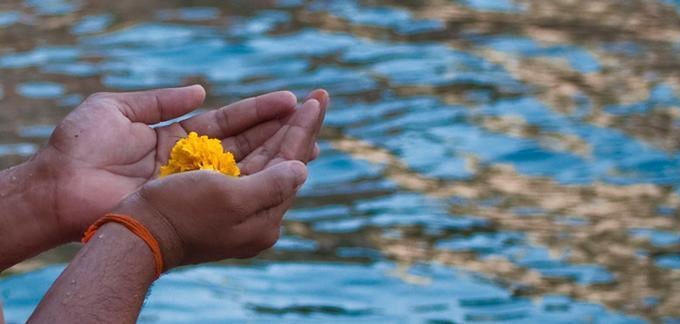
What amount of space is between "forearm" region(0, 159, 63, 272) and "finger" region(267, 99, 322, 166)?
523 millimetres

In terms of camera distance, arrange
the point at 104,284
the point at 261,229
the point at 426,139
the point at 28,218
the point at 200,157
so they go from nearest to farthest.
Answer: the point at 104,284
the point at 261,229
the point at 200,157
the point at 28,218
the point at 426,139

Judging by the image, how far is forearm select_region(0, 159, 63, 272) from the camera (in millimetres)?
2904

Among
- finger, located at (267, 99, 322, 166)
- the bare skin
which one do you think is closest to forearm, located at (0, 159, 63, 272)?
the bare skin

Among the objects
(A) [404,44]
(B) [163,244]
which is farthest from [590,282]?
(A) [404,44]

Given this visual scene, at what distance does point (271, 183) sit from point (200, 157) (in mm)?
349

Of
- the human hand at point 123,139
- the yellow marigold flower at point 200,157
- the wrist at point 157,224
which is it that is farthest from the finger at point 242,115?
the wrist at point 157,224

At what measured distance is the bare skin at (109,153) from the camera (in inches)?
114

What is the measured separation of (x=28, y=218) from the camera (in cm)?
291

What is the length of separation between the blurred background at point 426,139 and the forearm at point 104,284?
2377 mm

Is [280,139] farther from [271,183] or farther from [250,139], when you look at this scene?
[271,183]

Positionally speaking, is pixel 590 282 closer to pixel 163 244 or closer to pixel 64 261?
pixel 64 261

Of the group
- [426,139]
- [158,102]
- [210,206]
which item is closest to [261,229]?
[210,206]

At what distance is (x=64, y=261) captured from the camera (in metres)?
5.39

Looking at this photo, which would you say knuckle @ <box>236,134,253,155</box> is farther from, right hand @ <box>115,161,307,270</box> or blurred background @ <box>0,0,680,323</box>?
blurred background @ <box>0,0,680,323</box>
